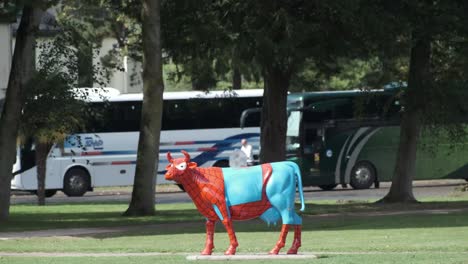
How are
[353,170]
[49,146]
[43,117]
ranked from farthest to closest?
[353,170], [49,146], [43,117]

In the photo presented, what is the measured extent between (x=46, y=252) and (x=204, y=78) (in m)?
15.7

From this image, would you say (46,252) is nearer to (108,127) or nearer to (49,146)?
(49,146)

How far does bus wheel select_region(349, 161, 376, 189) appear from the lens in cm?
4450

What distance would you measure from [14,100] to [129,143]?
1824 centimetres

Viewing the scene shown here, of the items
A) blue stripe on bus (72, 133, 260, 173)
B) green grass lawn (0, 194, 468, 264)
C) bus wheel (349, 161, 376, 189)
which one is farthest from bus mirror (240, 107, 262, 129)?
green grass lawn (0, 194, 468, 264)

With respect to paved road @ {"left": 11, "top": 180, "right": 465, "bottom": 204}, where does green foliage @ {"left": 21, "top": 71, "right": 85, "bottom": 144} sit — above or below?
above

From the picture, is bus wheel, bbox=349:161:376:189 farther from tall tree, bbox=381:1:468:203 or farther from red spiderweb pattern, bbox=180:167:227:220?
red spiderweb pattern, bbox=180:167:227:220

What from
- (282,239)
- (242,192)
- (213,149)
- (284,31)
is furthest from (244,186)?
(213,149)

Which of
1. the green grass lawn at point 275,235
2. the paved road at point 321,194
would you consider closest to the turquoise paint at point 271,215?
the green grass lawn at point 275,235

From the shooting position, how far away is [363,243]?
19422mm

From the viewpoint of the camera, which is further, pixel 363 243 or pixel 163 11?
pixel 163 11

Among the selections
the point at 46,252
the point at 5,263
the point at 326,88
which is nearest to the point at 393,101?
the point at 46,252

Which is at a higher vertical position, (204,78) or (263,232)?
(204,78)

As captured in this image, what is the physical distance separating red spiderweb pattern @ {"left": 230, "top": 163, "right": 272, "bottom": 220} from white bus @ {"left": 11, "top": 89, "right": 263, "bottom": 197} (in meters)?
27.8
